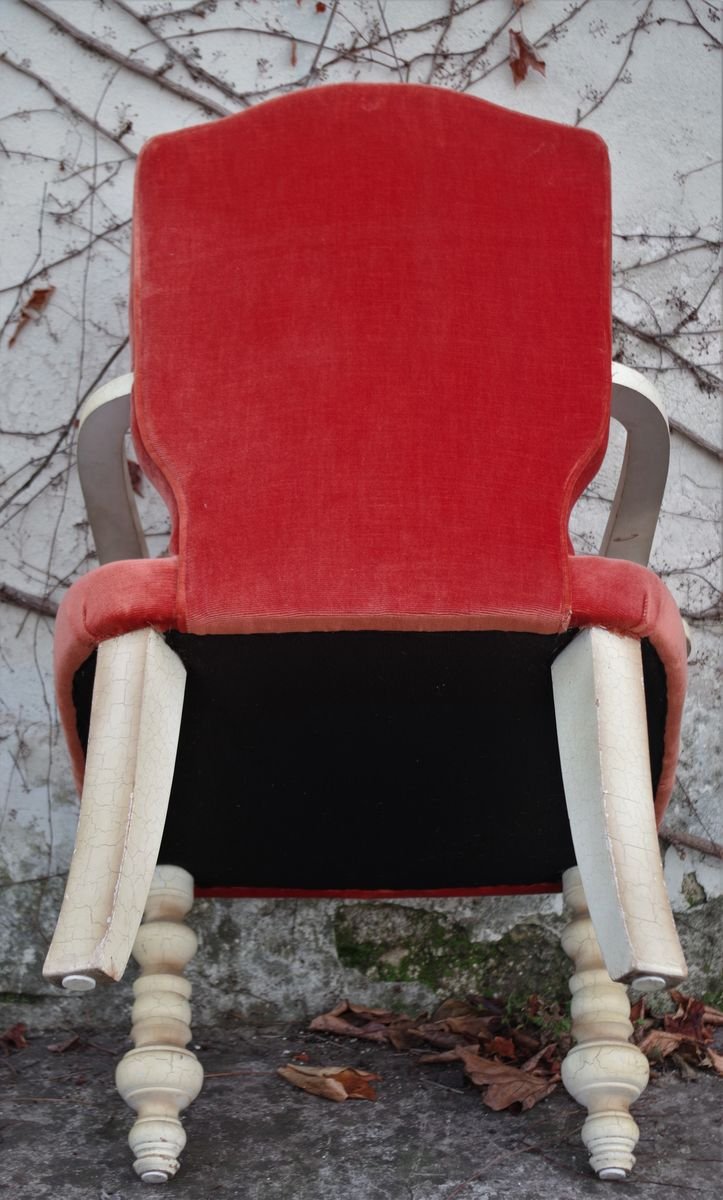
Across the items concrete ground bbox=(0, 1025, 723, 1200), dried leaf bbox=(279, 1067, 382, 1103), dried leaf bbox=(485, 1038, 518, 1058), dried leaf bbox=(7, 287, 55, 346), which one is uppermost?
dried leaf bbox=(7, 287, 55, 346)

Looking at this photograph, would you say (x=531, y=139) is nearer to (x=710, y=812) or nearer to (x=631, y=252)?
(x=631, y=252)

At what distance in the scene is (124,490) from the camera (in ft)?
5.04

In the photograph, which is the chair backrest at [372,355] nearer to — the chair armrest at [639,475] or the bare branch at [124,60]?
the chair armrest at [639,475]

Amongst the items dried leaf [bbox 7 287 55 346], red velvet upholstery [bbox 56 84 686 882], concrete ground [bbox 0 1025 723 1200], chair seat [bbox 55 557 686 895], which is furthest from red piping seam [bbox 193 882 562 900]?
dried leaf [bbox 7 287 55 346]

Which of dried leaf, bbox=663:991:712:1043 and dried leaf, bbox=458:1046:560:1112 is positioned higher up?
dried leaf, bbox=663:991:712:1043

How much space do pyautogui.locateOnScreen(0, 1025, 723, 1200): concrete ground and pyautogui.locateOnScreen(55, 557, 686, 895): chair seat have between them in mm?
317

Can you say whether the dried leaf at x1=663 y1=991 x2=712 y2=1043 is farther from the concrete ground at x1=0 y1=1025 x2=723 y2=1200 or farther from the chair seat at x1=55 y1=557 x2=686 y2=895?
the chair seat at x1=55 y1=557 x2=686 y2=895

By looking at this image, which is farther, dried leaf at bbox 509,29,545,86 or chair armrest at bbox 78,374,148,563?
dried leaf at bbox 509,29,545,86

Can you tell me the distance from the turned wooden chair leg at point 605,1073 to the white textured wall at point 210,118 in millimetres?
770

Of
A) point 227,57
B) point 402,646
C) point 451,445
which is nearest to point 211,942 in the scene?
point 402,646

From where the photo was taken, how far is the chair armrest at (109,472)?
143cm

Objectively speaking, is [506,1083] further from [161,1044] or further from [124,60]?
[124,60]

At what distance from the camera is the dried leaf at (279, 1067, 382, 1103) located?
168 centimetres

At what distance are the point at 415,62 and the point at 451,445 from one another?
4.26 feet
